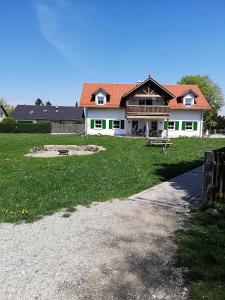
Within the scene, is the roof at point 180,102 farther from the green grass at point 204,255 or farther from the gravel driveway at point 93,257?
the green grass at point 204,255

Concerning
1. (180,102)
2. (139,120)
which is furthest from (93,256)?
(180,102)

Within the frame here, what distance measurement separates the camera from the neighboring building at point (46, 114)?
73.2 m

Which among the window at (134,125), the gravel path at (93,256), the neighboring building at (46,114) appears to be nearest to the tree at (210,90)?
the neighboring building at (46,114)

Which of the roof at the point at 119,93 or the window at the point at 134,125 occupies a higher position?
the roof at the point at 119,93

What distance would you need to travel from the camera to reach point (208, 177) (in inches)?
341

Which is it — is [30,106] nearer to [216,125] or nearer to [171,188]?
[216,125]

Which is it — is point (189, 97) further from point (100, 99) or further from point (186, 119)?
point (100, 99)

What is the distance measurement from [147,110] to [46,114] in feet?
121

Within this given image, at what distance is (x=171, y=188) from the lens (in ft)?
35.7

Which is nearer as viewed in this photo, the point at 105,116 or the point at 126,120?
the point at 126,120

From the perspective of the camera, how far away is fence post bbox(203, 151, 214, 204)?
857 cm

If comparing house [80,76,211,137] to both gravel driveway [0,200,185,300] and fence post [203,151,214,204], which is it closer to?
fence post [203,151,214,204]

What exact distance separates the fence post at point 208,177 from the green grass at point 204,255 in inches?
29.7

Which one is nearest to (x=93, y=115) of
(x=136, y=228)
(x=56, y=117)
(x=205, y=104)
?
(x=205, y=104)
